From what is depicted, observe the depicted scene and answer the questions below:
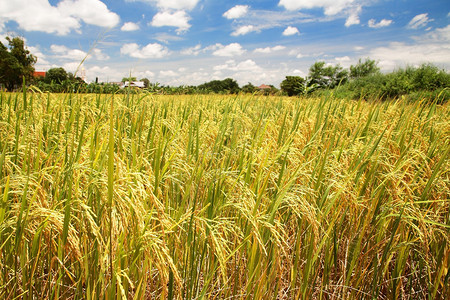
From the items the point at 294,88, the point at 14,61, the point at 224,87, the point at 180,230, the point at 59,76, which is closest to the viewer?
the point at 180,230

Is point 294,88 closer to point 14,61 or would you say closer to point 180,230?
point 180,230

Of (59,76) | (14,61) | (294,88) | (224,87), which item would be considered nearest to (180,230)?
(59,76)

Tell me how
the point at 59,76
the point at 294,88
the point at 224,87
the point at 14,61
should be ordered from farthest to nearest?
1. the point at 224,87
2. the point at 14,61
3. the point at 294,88
4. the point at 59,76

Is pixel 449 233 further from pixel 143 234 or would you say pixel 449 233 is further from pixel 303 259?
pixel 143 234

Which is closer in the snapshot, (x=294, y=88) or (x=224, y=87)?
(x=294, y=88)

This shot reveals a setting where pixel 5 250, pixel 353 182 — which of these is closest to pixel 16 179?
pixel 5 250

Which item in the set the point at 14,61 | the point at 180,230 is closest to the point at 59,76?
the point at 180,230

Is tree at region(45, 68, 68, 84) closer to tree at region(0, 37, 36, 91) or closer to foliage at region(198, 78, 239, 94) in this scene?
foliage at region(198, 78, 239, 94)

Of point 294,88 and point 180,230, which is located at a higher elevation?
point 294,88

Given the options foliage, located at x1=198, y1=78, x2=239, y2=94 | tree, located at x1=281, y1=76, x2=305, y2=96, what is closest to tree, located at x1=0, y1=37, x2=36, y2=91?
foliage, located at x1=198, y1=78, x2=239, y2=94

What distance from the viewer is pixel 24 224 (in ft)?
3.32

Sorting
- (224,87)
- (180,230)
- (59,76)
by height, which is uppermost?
(224,87)

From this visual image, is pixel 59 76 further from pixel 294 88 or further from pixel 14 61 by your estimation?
pixel 14 61

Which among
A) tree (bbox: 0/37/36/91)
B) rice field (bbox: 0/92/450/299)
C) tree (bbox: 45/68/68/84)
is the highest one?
tree (bbox: 0/37/36/91)
